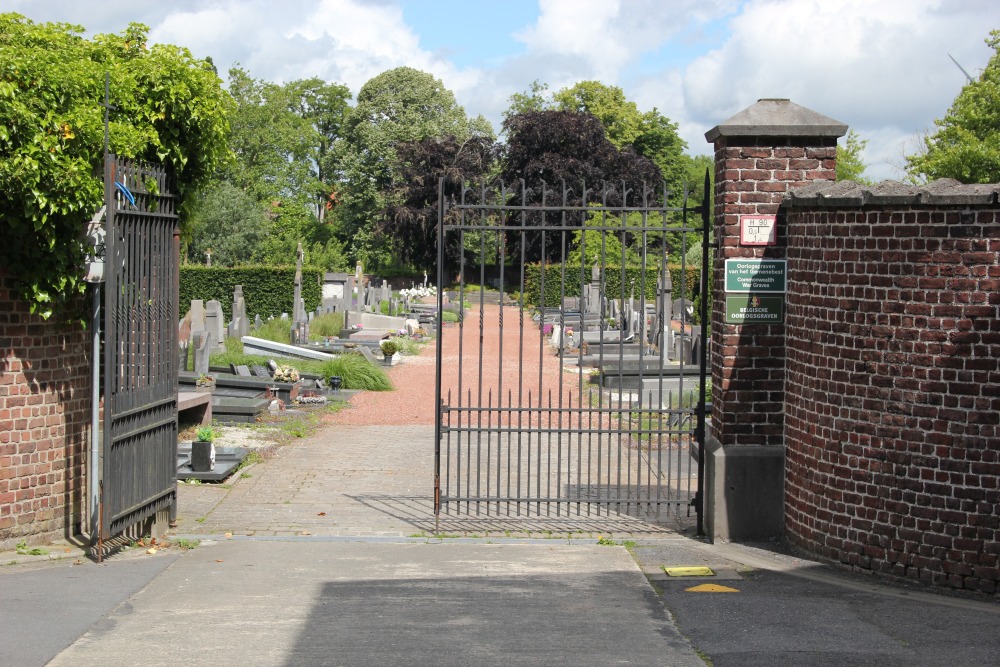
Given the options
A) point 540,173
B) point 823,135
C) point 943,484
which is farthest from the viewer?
point 540,173

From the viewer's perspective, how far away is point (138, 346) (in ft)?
25.9

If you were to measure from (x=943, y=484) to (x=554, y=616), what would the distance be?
2681mm

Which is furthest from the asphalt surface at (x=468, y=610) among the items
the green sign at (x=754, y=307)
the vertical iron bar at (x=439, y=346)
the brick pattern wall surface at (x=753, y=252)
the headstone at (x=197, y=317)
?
the headstone at (x=197, y=317)

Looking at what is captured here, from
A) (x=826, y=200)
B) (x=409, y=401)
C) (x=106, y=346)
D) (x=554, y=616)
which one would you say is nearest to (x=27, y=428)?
(x=106, y=346)

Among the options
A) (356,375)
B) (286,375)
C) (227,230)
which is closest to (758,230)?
(286,375)

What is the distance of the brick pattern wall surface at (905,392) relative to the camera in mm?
6781

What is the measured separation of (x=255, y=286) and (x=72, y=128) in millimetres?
32702

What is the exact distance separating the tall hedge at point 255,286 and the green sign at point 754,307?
31.9 metres

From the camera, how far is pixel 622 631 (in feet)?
20.2

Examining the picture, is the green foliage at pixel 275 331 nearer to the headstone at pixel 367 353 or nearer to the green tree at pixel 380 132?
the headstone at pixel 367 353

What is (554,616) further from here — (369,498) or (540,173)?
(540,173)

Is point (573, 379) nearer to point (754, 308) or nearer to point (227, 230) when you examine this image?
point (754, 308)

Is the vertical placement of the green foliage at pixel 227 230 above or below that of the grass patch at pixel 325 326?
above

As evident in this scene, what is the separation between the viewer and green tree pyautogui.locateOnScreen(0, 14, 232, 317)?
7.09 m
